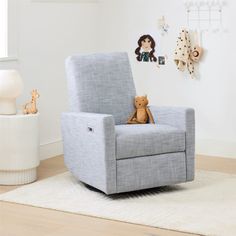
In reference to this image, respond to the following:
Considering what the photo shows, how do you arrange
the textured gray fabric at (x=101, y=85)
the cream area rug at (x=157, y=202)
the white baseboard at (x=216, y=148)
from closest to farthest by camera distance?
the cream area rug at (x=157, y=202)
the textured gray fabric at (x=101, y=85)
the white baseboard at (x=216, y=148)

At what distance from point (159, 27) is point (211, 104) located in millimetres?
845

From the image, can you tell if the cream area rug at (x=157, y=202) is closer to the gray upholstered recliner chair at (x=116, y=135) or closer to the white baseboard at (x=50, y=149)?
the gray upholstered recliner chair at (x=116, y=135)

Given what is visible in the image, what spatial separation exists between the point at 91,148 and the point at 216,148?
1.70 metres

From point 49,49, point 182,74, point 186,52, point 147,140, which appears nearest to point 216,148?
point 182,74

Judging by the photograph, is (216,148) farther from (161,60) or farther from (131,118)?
(131,118)

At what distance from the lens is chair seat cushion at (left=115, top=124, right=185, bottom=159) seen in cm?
373

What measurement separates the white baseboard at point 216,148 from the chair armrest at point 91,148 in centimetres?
150

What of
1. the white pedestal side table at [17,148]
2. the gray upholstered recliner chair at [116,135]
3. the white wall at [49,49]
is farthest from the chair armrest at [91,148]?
the white wall at [49,49]

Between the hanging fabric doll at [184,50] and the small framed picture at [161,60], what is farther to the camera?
the small framed picture at [161,60]

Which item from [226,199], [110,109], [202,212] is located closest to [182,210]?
[202,212]

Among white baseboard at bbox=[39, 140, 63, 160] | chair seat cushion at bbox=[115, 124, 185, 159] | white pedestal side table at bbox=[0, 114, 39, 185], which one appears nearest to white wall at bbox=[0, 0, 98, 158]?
white baseboard at bbox=[39, 140, 63, 160]

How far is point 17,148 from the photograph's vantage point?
4074 millimetres

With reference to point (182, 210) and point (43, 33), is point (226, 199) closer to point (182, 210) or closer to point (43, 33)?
point (182, 210)

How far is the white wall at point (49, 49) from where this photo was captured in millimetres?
4730
